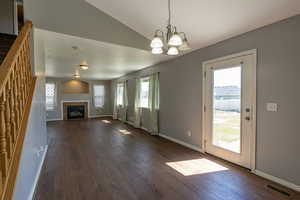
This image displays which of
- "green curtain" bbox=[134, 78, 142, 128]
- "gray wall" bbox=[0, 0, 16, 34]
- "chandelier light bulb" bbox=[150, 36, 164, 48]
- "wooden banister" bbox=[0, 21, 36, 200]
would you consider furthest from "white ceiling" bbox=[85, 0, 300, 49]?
"green curtain" bbox=[134, 78, 142, 128]

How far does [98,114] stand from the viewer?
985cm

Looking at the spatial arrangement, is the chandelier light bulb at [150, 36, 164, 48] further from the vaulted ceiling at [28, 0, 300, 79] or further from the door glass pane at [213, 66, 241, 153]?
the door glass pane at [213, 66, 241, 153]

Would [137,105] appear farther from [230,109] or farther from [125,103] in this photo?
[230,109]

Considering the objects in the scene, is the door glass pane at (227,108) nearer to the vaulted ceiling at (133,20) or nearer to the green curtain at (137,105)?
the vaulted ceiling at (133,20)

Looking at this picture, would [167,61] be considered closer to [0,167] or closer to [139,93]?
[139,93]

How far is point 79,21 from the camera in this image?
2.97 metres

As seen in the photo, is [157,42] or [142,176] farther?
[142,176]

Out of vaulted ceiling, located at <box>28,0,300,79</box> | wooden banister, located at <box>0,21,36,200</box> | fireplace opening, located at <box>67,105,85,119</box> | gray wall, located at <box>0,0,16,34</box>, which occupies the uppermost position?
gray wall, located at <box>0,0,16,34</box>

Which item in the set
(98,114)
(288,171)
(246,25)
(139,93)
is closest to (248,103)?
(288,171)

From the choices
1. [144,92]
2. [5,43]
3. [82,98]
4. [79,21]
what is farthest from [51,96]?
[79,21]

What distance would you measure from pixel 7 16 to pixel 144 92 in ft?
14.8

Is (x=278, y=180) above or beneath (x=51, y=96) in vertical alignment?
beneath

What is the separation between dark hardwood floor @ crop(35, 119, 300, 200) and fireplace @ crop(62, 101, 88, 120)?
5.63 metres

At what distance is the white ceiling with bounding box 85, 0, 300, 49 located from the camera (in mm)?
2131
